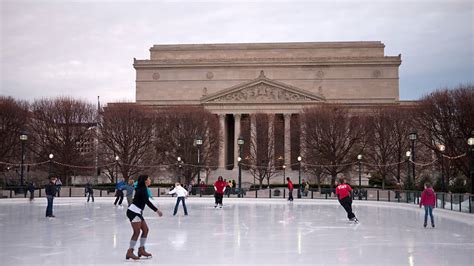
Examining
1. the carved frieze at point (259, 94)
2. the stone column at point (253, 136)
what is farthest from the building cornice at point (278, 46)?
the stone column at point (253, 136)

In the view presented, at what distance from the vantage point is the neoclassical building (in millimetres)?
76438

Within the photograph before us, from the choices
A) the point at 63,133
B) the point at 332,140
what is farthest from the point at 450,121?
the point at 63,133

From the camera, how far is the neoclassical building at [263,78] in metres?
76.4

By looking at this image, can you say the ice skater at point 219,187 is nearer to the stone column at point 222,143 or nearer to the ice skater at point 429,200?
the ice skater at point 429,200

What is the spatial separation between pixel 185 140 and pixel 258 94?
1839 centimetres

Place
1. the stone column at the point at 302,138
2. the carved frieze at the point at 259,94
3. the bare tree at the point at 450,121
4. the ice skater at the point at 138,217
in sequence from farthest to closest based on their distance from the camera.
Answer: the carved frieze at the point at 259,94
the stone column at the point at 302,138
the bare tree at the point at 450,121
the ice skater at the point at 138,217

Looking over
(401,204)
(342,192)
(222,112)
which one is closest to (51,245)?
(342,192)

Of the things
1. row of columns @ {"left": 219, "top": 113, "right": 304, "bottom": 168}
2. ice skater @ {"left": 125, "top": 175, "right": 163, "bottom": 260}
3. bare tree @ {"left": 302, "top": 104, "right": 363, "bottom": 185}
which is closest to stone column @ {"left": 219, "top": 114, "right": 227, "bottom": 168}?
row of columns @ {"left": 219, "top": 113, "right": 304, "bottom": 168}

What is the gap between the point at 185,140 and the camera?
61.6m

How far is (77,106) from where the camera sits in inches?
2452

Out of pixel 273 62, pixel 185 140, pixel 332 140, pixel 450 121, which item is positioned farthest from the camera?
pixel 273 62

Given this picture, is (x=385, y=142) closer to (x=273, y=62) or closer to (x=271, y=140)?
(x=271, y=140)

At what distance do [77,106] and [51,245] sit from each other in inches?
1980

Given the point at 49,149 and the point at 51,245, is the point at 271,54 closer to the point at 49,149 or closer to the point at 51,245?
the point at 49,149
